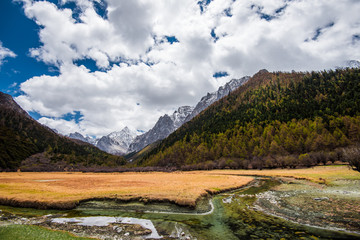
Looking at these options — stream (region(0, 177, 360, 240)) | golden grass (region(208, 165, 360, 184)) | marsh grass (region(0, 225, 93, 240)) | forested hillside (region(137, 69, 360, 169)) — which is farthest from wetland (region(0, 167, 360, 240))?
forested hillside (region(137, 69, 360, 169))

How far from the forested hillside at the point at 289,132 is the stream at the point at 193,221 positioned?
3043 inches

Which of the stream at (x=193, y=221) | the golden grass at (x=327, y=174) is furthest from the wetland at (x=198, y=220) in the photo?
the golden grass at (x=327, y=174)

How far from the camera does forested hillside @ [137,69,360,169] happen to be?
100 meters

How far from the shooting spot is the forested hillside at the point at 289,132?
328 feet

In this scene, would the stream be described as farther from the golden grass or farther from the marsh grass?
the golden grass

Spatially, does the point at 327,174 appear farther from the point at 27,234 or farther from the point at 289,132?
the point at 289,132

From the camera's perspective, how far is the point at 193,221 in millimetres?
21016

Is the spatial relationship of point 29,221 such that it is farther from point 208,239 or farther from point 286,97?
point 286,97

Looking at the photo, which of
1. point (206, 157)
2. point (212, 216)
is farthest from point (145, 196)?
point (206, 157)

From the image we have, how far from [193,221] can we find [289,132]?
5167 inches

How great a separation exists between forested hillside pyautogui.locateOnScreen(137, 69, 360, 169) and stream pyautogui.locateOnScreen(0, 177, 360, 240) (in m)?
77.3

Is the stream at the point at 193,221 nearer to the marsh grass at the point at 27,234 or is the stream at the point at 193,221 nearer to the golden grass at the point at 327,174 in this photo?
the marsh grass at the point at 27,234

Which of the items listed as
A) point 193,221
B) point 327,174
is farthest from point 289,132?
point 193,221

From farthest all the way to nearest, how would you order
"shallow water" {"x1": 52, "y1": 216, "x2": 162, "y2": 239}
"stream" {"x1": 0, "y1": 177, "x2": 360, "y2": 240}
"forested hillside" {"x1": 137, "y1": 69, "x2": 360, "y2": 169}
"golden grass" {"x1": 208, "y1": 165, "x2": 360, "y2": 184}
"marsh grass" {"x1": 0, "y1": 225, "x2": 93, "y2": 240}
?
"forested hillside" {"x1": 137, "y1": 69, "x2": 360, "y2": 169}
"golden grass" {"x1": 208, "y1": 165, "x2": 360, "y2": 184}
"shallow water" {"x1": 52, "y1": 216, "x2": 162, "y2": 239}
"stream" {"x1": 0, "y1": 177, "x2": 360, "y2": 240}
"marsh grass" {"x1": 0, "y1": 225, "x2": 93, "y2": 240}
